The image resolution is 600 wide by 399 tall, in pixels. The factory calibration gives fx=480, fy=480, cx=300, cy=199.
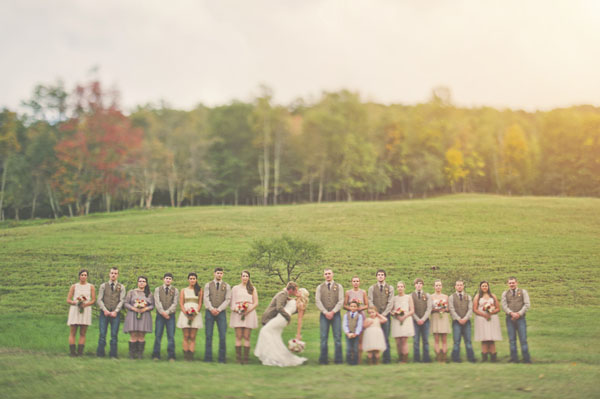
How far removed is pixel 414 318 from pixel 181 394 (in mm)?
5801

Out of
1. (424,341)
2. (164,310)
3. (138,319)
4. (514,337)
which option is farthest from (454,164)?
(138,319)

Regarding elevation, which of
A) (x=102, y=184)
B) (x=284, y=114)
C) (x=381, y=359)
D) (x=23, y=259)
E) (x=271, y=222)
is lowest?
(x=381, y=359)

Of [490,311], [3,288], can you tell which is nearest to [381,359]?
[490,311]

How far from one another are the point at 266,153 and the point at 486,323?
50586 millimetres

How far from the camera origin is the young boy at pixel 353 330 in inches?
419

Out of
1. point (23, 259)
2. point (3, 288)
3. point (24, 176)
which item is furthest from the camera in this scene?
point (24, 176)

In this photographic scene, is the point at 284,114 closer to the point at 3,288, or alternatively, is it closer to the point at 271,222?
the point at 271,222

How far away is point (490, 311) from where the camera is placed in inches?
433

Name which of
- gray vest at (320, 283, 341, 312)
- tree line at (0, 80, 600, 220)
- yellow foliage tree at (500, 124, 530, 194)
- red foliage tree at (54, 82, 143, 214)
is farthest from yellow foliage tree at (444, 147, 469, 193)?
gray vest at (320, 283, 341, 312)

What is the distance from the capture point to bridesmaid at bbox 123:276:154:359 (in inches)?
439

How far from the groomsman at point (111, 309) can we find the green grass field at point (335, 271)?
2.99ft

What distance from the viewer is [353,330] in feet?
35.0

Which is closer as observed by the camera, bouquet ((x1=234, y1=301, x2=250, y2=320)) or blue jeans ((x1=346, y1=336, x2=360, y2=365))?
blue jeans ((x1=346, y1=336, x2=360, y2=365))

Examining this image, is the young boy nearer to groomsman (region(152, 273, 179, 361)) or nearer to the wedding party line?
the wedding party line
